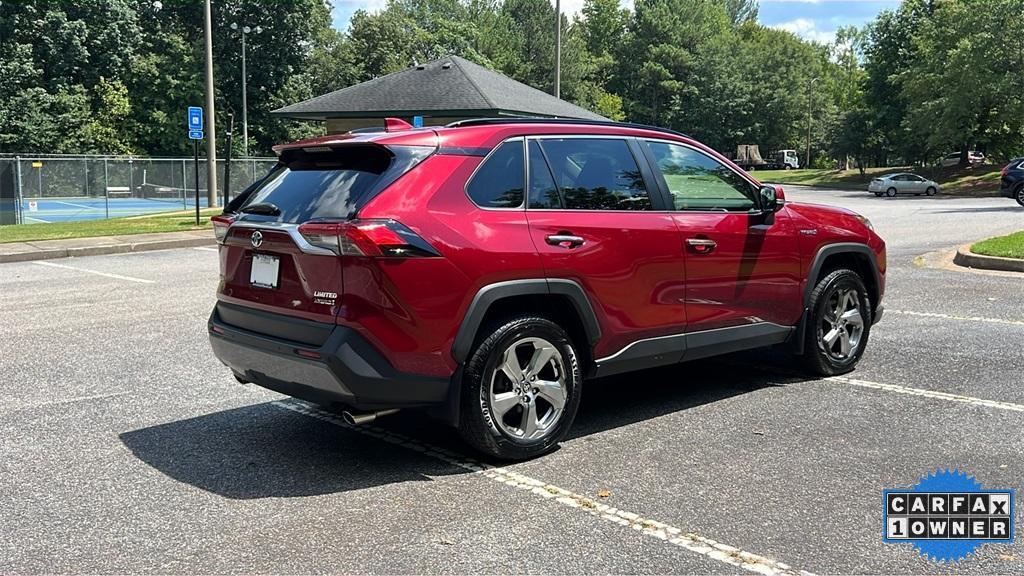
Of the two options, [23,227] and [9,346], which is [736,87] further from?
[9,346]

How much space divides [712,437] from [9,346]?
610cm

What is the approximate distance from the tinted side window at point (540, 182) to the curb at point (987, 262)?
10.1 m

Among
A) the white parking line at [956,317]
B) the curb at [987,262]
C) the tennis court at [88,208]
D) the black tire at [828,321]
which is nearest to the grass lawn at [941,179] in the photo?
the curb at [987,262]

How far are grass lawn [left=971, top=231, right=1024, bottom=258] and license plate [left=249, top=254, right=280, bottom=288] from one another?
39.0ft

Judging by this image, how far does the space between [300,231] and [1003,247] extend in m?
12.8

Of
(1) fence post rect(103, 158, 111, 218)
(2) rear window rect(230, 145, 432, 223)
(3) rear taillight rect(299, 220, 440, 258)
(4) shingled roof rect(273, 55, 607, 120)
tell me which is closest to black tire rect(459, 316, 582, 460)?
(3) rear taillight rect(299, 220, 440, 258)

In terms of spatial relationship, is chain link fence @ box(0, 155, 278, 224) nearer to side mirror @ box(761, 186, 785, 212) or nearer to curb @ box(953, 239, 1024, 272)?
curb @ box(953, 239, 1024, 272)

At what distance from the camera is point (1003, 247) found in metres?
13.9

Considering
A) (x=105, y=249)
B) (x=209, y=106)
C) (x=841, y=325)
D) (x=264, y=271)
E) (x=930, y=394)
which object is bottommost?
(x=930, y=394)

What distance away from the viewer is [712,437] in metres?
5.12

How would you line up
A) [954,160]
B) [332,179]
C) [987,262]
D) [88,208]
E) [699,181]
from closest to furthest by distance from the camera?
1. [332,179]
2. [699,181]
3. [987,262]
4. [88,208]
5. [954,160]

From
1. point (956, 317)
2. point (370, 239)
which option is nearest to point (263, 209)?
point (370, 239)

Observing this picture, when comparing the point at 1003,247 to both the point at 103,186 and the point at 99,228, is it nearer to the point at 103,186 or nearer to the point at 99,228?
the point at 99,228

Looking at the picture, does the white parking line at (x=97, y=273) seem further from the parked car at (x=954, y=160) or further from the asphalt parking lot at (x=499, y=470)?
the parked car at (x=954, y=160)
